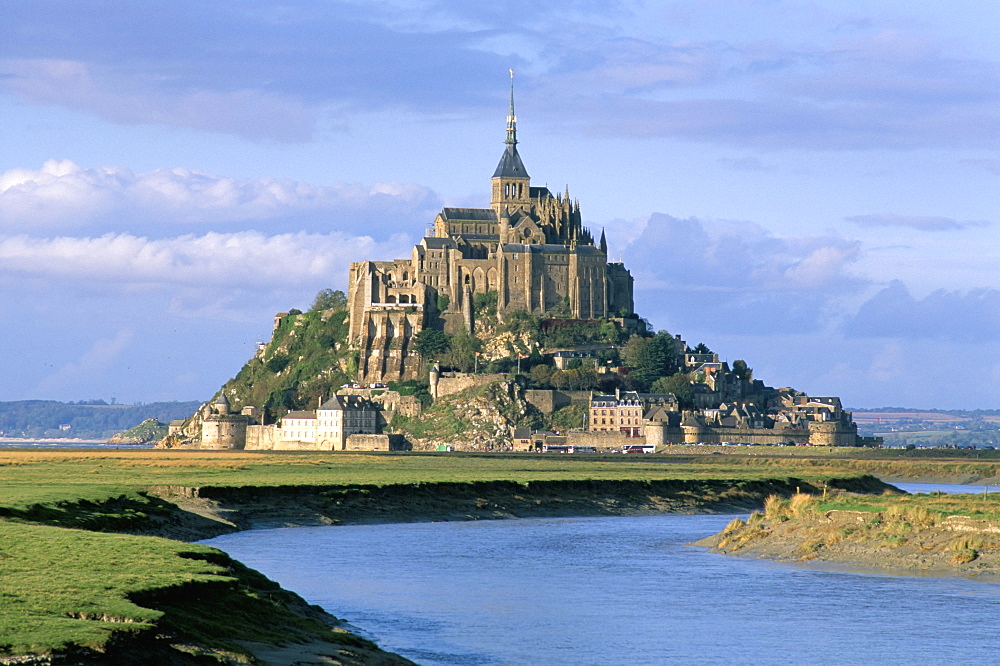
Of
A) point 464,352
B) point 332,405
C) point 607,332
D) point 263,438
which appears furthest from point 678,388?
point 263,438

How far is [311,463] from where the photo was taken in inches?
4200

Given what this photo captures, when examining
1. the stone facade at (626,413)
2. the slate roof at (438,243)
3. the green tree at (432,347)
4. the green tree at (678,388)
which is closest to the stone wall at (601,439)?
the stone facade at (626,413)

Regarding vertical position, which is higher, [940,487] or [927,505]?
[927,505]

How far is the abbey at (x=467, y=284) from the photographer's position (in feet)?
566

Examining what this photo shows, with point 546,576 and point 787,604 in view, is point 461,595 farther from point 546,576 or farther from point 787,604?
point 787,604

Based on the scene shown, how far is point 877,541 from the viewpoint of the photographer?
149ft

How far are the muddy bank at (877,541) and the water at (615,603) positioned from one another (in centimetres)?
134

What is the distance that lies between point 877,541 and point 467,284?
5131 inches

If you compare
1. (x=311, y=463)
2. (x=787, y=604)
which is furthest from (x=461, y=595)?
(x=311, y=463)

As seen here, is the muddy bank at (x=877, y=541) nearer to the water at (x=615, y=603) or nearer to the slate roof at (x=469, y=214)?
the water at (x=615, y=603)

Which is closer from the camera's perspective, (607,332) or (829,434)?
(829,434)

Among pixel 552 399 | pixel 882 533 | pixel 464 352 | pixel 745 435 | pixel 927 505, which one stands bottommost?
pixel 882 533

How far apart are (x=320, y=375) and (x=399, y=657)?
154350 millimetres

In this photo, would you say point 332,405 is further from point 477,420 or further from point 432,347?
point 432,347
